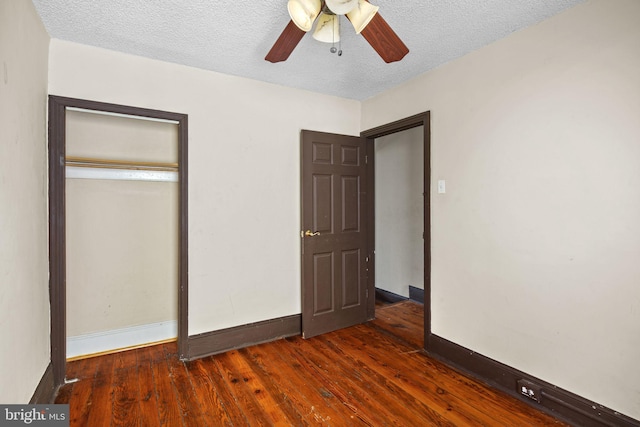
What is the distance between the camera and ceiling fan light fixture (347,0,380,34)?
1533 millimetres

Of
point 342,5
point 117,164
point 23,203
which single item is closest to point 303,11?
point 342,5

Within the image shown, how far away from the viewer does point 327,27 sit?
71.2 inches

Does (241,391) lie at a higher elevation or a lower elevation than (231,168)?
lower

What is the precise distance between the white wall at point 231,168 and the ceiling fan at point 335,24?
3.62 ft

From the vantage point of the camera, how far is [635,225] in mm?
1739

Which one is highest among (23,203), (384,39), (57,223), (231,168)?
(384,39)

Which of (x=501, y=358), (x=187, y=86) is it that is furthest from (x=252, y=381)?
(x=187, y=86)

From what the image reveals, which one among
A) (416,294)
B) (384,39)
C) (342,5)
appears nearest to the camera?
(342,5)

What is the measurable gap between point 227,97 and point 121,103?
0.85 meters

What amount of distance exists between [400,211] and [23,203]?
12.7 feet

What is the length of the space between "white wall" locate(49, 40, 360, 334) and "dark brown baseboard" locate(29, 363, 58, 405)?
954 mm

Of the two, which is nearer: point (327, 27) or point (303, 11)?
point (303, 11)

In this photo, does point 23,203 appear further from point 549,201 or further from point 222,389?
point 549,201

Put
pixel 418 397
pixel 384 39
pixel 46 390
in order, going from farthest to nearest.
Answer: pixel 418 397
pixel 46 390
pixel 384 39
